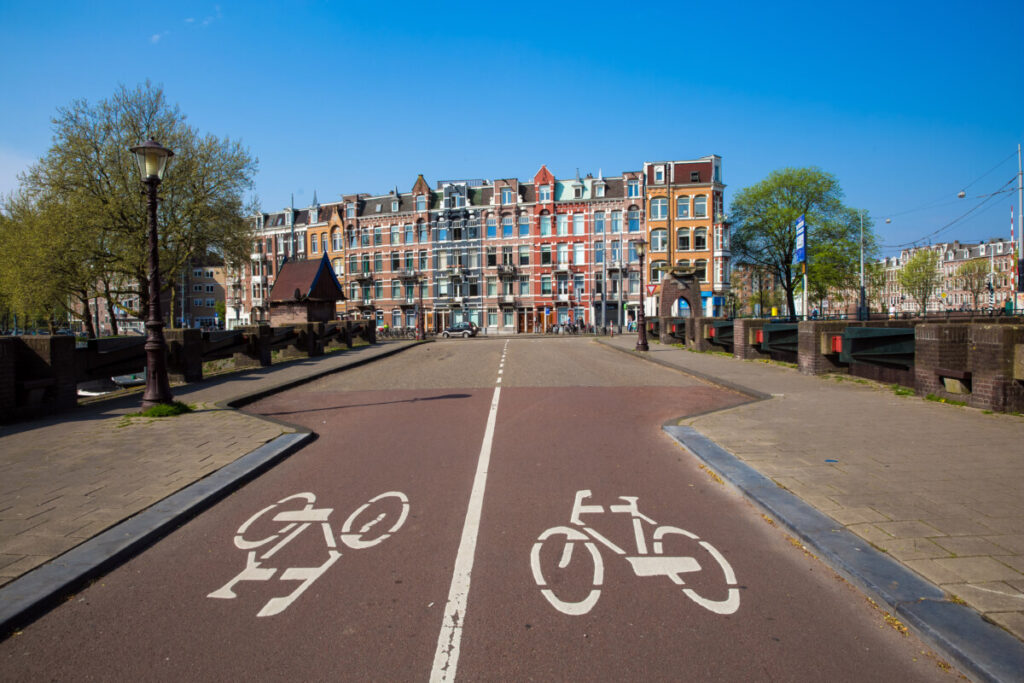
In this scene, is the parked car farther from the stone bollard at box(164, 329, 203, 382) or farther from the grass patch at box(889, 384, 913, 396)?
the grass patch at box(889, 384, 913, 396)

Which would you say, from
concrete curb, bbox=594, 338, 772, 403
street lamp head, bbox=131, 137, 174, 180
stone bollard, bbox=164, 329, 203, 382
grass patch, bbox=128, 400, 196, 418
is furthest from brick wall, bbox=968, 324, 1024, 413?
stone bollard, bbox=164, 329, 203, 382

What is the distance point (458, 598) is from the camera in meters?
3.62

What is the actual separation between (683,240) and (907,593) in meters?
60.7

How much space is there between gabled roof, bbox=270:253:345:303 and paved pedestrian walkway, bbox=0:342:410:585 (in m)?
17.8

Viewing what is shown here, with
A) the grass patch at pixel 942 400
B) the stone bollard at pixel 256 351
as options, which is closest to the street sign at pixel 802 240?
the grass patch at pixel 942 400

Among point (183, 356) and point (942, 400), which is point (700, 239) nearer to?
point (942, 400)

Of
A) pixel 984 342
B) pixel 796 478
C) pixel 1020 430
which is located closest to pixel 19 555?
pixel 796 478

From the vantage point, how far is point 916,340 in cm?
1027

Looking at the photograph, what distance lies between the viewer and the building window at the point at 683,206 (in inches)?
2411

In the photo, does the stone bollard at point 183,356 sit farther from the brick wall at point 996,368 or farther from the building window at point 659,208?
the building window at point 659,208

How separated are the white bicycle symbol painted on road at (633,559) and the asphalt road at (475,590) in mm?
17

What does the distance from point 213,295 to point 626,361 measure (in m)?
96.8

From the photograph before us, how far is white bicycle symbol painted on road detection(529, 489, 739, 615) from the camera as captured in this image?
3570 mm

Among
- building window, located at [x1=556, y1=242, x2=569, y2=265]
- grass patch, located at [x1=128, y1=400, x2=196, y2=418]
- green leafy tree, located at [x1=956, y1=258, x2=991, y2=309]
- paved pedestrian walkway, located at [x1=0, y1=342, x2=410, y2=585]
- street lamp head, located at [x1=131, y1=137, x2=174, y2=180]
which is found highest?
building window, located at [x1=556, y1=242, x2=569, y2=265]
